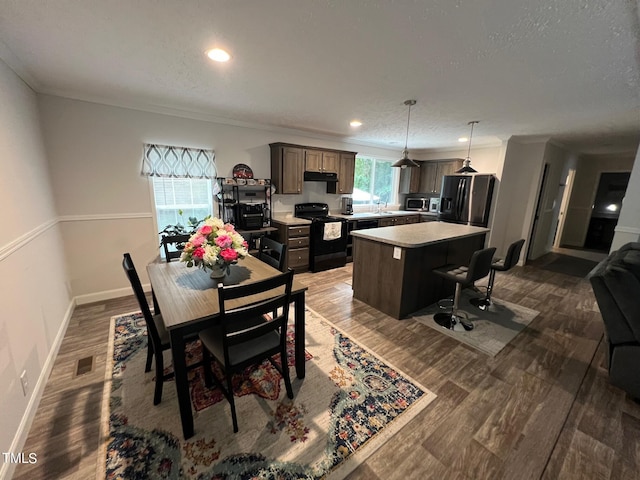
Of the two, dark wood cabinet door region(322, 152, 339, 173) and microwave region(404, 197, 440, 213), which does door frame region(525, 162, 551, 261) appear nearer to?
microwave region(404, 197, 440, 213)

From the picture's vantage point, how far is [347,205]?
5.46 metres

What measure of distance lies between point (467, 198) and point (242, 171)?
4.40 m

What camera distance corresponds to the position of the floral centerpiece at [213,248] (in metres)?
1.84

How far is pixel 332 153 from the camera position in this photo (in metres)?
4.92

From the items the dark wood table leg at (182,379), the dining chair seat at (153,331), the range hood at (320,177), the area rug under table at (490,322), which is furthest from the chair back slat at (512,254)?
the dining chair seat at (153,331)

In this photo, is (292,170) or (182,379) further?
(292,170)

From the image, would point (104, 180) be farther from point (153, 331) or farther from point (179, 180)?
point (153, 331)

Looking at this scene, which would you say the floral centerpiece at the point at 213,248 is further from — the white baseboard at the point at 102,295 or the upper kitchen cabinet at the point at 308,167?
the upper kitchen cabinet at the point at 308,167

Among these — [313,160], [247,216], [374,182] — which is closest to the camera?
[247,216]

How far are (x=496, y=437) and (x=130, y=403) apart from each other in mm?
2473

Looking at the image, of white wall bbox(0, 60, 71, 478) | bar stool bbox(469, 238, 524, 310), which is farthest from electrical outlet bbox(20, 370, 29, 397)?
bar stool bbox(469, 238, 524, 310)

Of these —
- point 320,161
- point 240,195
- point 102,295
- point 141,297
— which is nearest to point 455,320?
point 141,297

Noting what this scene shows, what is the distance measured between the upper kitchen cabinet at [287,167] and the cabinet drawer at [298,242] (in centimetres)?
85

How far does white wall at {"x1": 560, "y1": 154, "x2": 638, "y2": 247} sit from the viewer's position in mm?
6641
